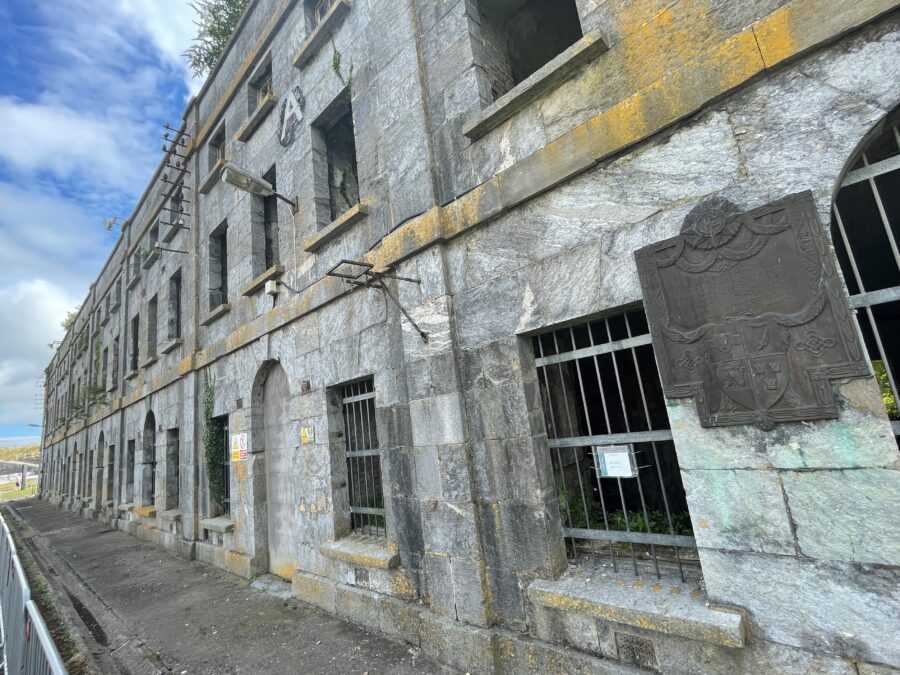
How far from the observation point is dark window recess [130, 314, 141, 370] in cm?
1312

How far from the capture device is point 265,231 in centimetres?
754

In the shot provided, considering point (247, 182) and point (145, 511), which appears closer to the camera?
point (247, 182)

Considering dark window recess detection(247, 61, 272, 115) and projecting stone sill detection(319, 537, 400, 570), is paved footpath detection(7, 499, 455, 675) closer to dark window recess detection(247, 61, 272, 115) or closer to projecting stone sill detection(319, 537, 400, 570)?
projecting stone sill detection(319, 537, 400, 570)

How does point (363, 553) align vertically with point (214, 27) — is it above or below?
below

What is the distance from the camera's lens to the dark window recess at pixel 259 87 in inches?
302

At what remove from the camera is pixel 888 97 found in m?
2.09

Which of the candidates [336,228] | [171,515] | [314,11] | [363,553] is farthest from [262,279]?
[171,515]

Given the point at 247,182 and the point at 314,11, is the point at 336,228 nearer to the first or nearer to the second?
the point at 247,182

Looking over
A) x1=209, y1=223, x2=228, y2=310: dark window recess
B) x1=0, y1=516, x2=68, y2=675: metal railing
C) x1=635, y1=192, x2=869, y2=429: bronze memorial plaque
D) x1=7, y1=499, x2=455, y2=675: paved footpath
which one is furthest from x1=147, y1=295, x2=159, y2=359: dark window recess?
x1=635, y1=192, x2=869, y2=429: bronze memorial plaque

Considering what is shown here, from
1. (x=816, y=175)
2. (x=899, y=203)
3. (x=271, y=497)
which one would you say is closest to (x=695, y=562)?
(x=816, y=175)

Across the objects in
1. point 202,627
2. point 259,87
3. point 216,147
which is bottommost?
point 202,627

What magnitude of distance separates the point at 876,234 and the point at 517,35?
13.6 feet

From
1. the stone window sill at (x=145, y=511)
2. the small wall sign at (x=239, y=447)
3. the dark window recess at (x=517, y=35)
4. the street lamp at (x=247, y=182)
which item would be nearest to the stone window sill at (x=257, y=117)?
the street lamp at (x=247, y=182)

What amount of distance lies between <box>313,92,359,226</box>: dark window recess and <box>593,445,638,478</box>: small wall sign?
4596 mm
